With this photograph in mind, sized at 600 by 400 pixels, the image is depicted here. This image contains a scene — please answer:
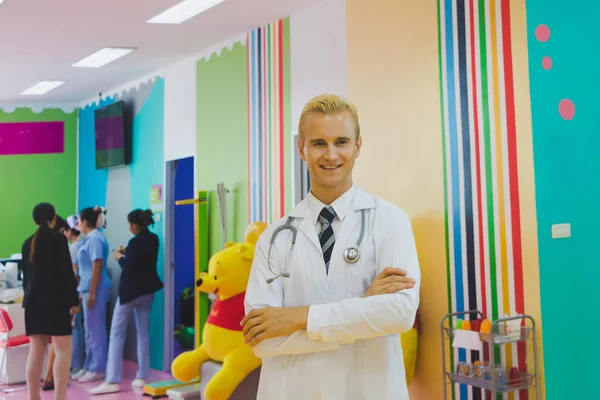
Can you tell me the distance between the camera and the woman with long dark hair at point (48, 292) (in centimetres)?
474

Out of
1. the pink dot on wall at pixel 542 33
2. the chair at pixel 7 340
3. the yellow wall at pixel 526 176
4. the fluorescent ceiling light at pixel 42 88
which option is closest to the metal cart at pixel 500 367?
the yellow wall at pixel 526 176

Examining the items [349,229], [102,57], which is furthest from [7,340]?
[349,229]

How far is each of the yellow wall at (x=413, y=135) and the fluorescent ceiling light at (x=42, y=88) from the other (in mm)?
4459

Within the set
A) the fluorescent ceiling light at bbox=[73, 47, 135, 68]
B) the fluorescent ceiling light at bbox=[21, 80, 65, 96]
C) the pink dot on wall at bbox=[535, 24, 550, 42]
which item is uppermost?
the fluorescent ceiling light at bbox=[21, 80, 65, 96]

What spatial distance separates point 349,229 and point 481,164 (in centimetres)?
194

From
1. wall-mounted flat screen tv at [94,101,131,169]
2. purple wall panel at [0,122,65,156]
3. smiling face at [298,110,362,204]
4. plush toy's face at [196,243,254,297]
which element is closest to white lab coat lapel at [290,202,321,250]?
smiling face at [298,110,362,204]

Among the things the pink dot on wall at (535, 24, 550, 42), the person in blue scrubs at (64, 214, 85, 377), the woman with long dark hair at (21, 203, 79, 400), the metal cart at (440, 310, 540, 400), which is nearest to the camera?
the metal cart at (440, 310, 540, 400)

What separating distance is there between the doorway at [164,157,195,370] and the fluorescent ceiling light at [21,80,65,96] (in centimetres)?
184

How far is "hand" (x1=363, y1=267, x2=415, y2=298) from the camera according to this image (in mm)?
1677

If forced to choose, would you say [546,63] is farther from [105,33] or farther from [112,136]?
[112,136]

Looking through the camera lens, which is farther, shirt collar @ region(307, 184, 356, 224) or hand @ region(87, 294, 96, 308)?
hand @ region(87, 294, 96, 308)

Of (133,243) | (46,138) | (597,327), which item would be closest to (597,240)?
(597,327)

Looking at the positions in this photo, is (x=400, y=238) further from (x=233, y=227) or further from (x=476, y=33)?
(x=233, y=227)

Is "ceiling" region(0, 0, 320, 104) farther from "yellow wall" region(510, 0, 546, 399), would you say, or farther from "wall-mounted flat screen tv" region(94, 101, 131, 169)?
"yellow wall" region(510, 0, 546, 399)
